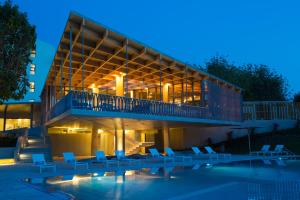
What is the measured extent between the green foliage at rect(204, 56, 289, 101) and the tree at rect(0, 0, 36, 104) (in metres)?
36.7

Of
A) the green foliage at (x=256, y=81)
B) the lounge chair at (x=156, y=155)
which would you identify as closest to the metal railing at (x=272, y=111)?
the green foliage at (x=256, y=81)

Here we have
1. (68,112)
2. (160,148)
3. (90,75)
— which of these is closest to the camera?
(68,112)

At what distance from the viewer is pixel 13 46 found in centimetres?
1214

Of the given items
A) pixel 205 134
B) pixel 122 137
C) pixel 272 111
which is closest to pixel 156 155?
pixel 122 137

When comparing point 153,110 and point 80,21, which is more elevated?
point 80,21

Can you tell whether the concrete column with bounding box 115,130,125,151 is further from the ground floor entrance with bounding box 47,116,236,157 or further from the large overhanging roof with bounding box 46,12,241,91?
the large overhanging roof with bounding box 46,12,241,91

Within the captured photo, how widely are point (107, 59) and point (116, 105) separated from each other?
5.17 m

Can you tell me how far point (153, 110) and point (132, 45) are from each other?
389 centimetres

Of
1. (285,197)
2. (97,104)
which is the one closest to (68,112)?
(97,104)

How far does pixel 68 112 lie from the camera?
13.8 m

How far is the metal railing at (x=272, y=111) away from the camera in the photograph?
3359 cm

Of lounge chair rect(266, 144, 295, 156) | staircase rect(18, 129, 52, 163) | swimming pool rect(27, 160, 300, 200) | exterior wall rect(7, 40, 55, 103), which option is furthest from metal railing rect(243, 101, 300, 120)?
exterior wall rect(7, 40, 55, 103)

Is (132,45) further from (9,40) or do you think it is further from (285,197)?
(285,197)

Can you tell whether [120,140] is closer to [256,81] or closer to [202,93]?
[202,93]
